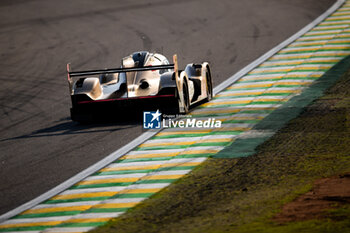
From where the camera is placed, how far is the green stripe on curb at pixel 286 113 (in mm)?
14688

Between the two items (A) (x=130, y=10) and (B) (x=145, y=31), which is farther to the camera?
(A) (x=130, y=10)

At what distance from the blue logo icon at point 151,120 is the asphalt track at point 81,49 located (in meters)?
0.23

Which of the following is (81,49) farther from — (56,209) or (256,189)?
(256,189)

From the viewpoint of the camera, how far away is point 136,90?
17.8 m

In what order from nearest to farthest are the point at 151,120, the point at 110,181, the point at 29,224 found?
1. the point at 29,224
2. the point at 110,181
3. the point at 151,120

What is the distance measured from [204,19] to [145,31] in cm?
349

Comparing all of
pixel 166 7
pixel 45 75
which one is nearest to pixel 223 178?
pixel 45 75

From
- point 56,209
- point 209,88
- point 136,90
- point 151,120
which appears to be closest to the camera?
point 56,209

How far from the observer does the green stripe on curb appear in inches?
578

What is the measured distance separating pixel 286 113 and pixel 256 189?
6131 millimetres

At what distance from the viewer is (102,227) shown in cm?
1095

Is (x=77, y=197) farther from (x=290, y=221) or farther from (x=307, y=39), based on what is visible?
(x=307, y=39)

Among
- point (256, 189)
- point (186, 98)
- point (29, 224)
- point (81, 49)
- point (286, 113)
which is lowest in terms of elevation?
point (29, 224)

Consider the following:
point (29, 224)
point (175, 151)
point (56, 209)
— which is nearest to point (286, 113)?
point (175, 151)
